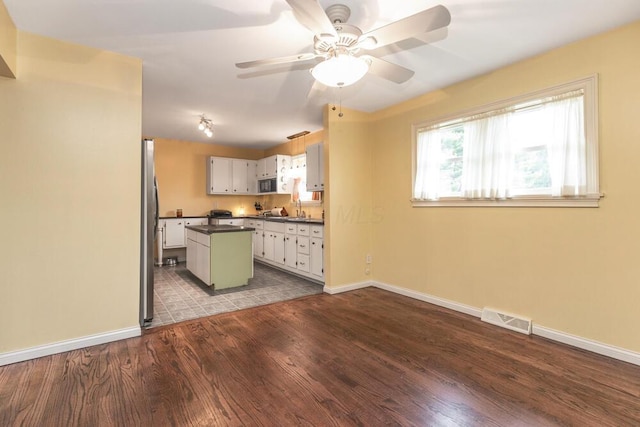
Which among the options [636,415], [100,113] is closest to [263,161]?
[100,113]

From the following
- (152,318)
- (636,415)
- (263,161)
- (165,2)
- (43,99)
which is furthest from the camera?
(263,161)

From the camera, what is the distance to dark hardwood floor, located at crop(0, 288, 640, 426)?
168cm

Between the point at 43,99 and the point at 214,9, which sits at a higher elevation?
the point at 214,9

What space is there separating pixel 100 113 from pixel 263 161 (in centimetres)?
423

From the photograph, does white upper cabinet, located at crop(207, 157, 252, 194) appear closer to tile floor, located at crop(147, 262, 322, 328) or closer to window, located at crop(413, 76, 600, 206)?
tile floor, located at crop(147, 262, 322, 328)

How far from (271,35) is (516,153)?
2522 millimetres

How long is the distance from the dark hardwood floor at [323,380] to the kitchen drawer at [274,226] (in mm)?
2464

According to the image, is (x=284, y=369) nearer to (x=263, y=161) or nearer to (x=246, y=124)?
(x=246, y=124)

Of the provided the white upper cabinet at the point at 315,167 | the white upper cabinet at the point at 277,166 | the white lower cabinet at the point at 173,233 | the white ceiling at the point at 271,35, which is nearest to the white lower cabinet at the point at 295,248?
the white upper cabinet at the point at 315,167

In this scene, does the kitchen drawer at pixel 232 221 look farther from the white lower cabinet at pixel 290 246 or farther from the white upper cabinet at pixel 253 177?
the white lower cabinet at pixel 290 246

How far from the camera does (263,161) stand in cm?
675

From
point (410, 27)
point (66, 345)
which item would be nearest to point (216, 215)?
point (66, 345)

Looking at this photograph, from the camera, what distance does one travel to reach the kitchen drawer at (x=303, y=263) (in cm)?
466

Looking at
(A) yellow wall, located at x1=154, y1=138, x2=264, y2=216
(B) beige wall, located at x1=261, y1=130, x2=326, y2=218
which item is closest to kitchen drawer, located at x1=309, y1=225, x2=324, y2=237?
(B) beige wall, located at x1=261, y1=130, x2=326, y2=218
